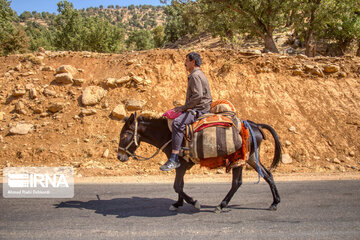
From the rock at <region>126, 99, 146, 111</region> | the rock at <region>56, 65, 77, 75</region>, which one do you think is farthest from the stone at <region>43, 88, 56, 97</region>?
the rock at <region>126, 99, 146, 111</region>

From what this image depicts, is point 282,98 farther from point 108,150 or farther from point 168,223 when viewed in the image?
point 168,223

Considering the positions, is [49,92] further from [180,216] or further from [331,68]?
[331,68]

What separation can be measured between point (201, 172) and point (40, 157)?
6127 mm

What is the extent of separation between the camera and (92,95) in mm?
11344

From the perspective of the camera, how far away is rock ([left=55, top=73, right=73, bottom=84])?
12.0 m

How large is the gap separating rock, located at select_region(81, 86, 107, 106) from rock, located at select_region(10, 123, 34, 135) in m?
2.49

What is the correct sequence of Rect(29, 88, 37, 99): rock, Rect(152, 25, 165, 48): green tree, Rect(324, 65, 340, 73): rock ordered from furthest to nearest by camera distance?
Rect(152, 25, 165, 48): green tree, Rect(324, 65, 340, 73): rock, Rect(29, 88, 37, 99): rock

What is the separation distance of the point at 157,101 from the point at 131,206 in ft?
23.1

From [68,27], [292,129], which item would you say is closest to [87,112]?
[292,129]

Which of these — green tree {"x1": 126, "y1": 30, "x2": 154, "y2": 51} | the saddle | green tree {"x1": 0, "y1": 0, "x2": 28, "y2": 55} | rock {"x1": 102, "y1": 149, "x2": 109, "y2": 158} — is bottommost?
rock {"x1": 102, "y1": 149, "x2": 109, "y2": 158}

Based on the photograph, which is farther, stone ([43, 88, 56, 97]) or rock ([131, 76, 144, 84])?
rock ([131, 76, 144, 84])

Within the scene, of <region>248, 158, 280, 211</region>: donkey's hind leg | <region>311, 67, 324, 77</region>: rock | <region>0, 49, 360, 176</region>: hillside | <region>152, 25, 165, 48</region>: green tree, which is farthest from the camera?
<region>152, 25, 165, 48</region>: green tree

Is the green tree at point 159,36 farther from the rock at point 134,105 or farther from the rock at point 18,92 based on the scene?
the rock at point 134,105

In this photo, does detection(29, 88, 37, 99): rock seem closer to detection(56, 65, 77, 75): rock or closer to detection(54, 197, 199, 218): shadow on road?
detection(56, 65, 77, 75): rock
